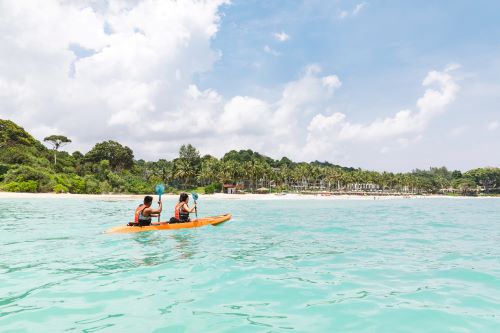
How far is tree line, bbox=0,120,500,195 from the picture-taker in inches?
2454

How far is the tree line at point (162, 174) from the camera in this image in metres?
62.3

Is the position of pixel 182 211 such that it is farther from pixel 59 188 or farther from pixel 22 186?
pixel 59 188

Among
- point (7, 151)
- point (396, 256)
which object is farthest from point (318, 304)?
point (7, 151)

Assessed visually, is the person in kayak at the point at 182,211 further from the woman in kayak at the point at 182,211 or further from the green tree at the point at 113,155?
the green tree at the point at 113,155

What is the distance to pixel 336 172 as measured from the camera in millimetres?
129375

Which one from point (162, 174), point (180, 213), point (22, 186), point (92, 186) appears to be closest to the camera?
point (180, 213)

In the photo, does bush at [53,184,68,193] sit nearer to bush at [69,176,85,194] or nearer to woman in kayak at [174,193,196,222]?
bush at [69,176,85,194]

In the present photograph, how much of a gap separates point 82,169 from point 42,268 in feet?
266

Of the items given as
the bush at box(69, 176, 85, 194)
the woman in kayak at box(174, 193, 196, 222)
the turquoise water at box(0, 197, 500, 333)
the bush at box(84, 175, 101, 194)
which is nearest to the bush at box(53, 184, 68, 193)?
the bush at box(69, 176, 85, 194)

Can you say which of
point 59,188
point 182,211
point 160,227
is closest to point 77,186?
point 59,188

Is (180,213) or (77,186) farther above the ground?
(77,186)

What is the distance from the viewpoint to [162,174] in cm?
9831

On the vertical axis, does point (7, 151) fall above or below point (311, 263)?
above

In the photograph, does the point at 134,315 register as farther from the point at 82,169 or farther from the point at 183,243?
the point at 82,169
